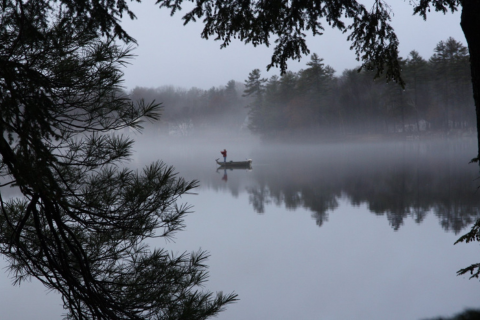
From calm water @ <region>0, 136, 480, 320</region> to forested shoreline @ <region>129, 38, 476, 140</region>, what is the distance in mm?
29449

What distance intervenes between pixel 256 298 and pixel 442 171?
57.2ft

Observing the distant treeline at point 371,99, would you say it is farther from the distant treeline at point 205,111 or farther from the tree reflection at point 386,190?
the tree reflection at point 386,190

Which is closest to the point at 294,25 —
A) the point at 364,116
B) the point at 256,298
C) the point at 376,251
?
the point at 256,298

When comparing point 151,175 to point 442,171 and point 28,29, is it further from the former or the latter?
point 442,171

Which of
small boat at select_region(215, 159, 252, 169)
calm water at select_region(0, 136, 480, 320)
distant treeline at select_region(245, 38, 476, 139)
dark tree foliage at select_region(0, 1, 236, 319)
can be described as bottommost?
Result: calm water at select_region(0, 136, 480, 320)

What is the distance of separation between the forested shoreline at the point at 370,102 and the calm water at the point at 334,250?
29.4 m

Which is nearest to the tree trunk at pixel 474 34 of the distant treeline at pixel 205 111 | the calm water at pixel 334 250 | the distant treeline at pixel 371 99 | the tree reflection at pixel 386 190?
the calm water at pixel 334 250

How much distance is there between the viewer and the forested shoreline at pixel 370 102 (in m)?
45.3

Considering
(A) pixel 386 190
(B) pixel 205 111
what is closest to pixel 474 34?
(A) pixel 386 190

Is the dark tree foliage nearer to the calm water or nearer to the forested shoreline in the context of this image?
the calm water

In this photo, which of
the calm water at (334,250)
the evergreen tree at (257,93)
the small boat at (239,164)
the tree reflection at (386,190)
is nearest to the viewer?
the calm water at (334,250)

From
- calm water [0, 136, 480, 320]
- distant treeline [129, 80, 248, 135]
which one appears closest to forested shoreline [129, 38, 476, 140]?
distant treeline [129, 80, 248, 135]

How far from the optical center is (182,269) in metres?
3.56

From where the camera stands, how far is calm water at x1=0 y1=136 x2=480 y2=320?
6.98 metres
